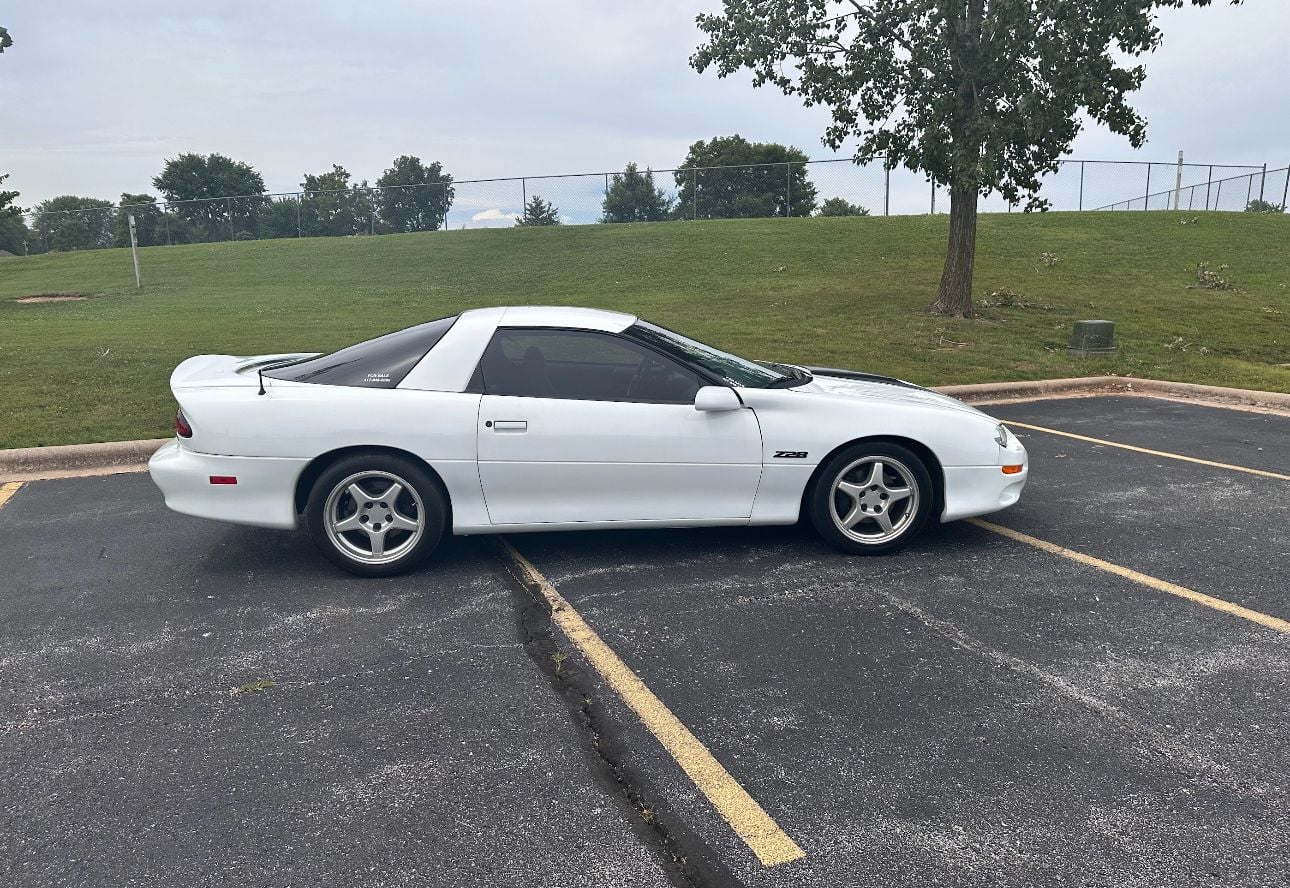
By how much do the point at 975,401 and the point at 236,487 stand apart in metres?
7.97

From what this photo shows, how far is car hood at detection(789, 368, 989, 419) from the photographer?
4625 millimetres

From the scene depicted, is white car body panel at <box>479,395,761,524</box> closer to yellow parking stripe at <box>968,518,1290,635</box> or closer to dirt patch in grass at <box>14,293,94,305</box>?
yellow parking stripe at <box>968,518,1290,635</box>

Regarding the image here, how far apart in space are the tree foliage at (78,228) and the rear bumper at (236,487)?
39.2 metres

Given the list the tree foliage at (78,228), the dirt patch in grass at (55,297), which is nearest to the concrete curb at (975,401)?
→ the dirt patch in grass at (55,297)

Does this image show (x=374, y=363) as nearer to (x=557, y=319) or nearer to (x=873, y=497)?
(x=557, y=319)

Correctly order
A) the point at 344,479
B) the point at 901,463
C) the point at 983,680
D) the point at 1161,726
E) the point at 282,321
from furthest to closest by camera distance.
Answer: the point at 282,321
the point at 901,463
the point at 344,479
the point at 983,680
the point at 1161,726

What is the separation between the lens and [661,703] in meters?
3.07

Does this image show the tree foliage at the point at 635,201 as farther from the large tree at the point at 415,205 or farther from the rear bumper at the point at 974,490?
the rear bumper at the point at 974,490

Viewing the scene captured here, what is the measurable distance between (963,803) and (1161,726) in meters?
0.92

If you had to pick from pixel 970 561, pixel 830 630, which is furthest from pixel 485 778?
pixel 970 561

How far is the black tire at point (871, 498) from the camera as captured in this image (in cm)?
444

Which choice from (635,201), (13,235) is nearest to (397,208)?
(635,201)

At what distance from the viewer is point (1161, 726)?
2889mm

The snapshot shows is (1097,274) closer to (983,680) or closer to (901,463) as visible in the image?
(901,463)
